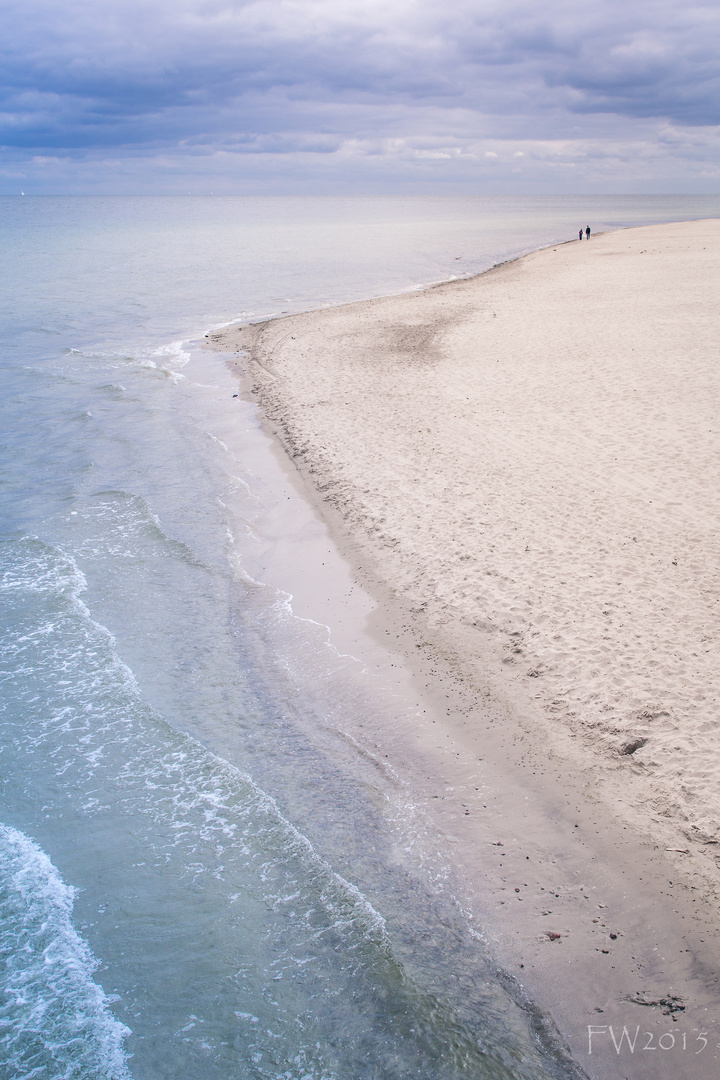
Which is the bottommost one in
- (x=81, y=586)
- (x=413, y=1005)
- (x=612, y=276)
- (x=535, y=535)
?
(x=413, y=1005)

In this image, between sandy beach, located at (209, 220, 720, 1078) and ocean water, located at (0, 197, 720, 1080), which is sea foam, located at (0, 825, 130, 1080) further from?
sandy beach, located at (209, 220, 720, 1078)

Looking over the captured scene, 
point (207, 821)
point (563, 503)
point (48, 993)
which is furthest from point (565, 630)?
point (48, 993)

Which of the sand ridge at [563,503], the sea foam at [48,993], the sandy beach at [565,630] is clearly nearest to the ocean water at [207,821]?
the sea foam at [48,993]

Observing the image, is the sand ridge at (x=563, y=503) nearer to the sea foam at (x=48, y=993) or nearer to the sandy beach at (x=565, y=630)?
the sandy beach at (x=565, y=630)

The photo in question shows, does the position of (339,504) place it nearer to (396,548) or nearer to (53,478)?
(396,548)

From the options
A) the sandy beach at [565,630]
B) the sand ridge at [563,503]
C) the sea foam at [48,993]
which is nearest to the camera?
the sea foam at [48,993]

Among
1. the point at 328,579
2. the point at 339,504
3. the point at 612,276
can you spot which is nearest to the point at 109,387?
the point at 339,504
